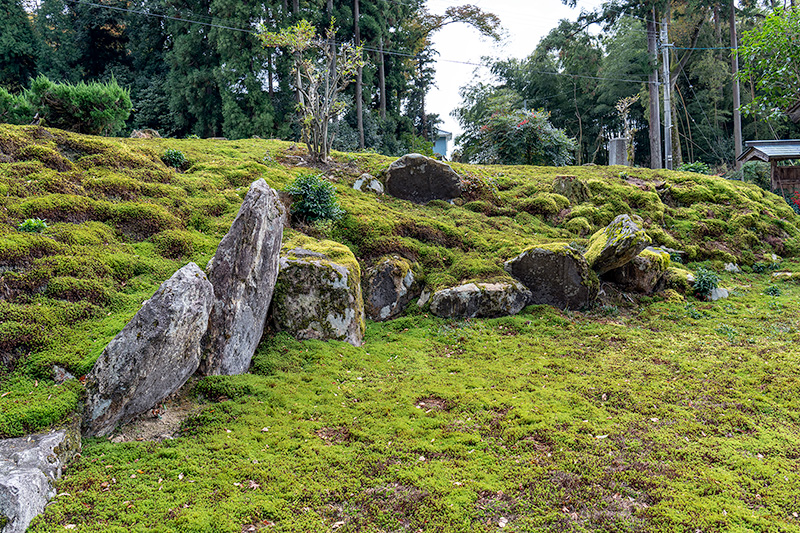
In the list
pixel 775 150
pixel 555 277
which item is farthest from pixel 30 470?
pixel 775 150

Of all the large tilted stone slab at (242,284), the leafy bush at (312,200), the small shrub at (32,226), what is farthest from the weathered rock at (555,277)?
the small shrub at (32,226)

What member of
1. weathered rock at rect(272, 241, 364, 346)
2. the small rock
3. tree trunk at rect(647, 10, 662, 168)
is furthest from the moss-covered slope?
tree trunk at rect(647, 10, 662, 168)

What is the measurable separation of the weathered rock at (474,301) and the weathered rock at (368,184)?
4.39 meters

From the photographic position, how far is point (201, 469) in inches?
166

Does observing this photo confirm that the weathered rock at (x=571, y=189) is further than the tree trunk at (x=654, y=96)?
No

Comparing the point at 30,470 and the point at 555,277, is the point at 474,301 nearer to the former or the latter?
the point at 555,277

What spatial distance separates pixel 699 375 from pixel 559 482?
351 cm

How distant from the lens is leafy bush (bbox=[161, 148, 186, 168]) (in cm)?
1095

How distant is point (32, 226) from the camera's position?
6770 mm

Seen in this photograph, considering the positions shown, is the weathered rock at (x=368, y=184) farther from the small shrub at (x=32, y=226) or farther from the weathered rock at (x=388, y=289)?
the small shrub at (x=32, y=226)

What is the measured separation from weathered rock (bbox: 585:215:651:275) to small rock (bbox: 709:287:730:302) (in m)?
2.12

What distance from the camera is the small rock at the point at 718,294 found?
9.80 meters

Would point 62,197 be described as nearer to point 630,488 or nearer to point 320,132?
point 320,132

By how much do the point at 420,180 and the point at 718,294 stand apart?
7.23 metres
